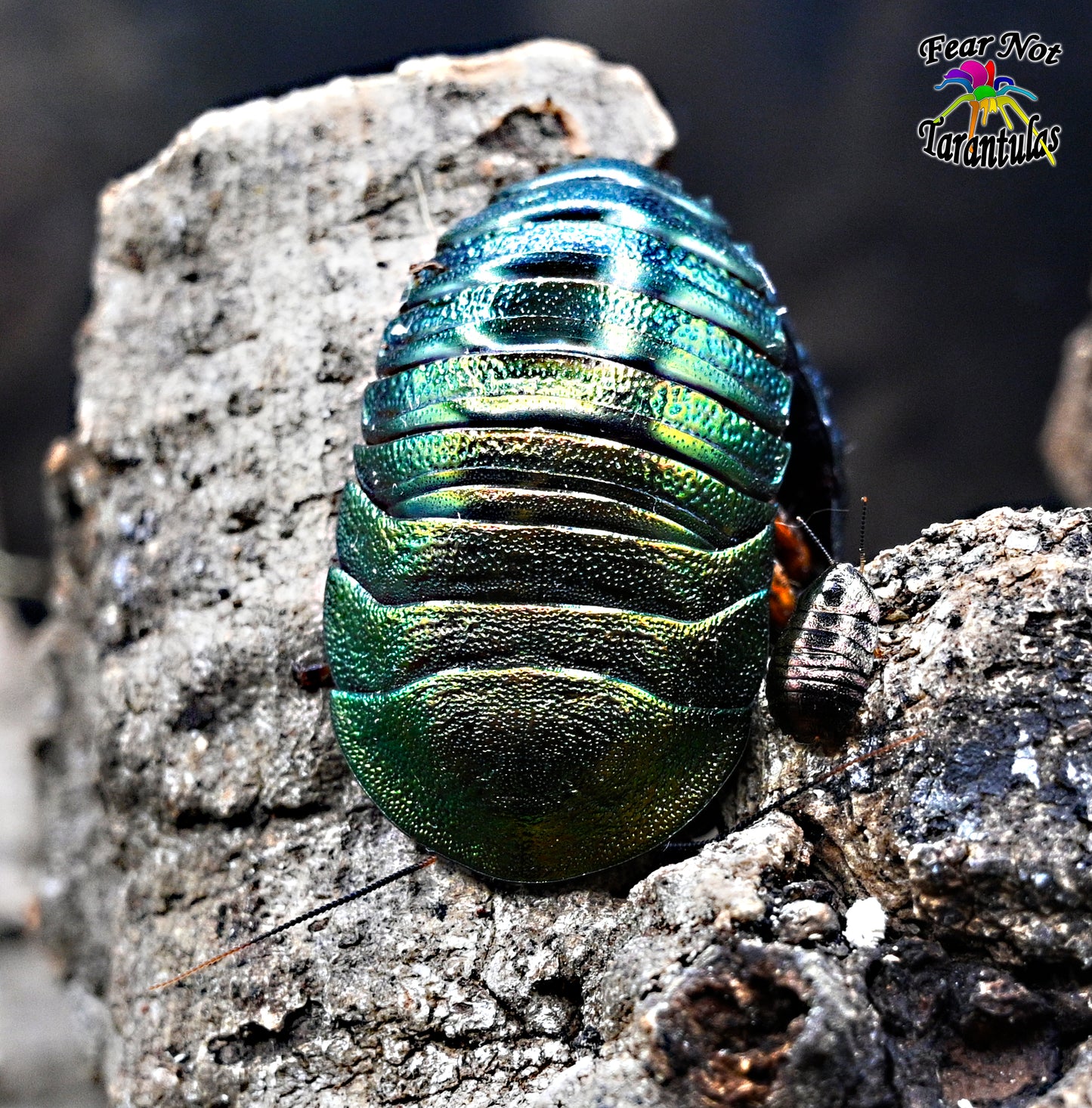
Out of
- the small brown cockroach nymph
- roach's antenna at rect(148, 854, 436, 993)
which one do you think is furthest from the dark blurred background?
roach's antenna at rect(148, 854, 436, 993)

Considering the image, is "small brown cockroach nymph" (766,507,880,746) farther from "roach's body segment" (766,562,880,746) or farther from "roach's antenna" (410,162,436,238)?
"roach's antenna" (410,162,436,238)

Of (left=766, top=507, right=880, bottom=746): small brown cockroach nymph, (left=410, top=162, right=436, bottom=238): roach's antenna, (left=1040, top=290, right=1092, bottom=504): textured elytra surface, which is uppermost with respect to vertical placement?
(left=410, top=162, right=436, bottom=238): roach's antenna

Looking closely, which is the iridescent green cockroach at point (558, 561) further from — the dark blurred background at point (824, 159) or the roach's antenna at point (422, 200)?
the dark blurred background at point (824, 159)

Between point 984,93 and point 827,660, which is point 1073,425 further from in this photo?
point 827,660

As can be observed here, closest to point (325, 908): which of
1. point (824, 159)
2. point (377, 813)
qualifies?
point (377, 813)

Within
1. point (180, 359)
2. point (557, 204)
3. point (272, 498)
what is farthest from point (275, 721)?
point (557, 204)

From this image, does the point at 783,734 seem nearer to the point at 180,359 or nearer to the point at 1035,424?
the point at 180,359
